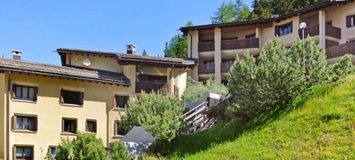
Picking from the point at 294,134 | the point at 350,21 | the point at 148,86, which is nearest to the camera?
the point at 294,134

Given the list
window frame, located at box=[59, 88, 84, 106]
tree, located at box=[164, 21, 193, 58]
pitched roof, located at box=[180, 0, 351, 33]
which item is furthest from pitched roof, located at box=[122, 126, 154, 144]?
tree, located at box=[164, 21, 193, 58]

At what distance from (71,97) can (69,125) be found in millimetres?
1982

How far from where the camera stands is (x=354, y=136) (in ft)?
58.5

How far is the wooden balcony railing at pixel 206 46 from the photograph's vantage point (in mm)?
51688

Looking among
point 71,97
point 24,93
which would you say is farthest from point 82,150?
point 71,97

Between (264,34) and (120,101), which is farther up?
(264,34)

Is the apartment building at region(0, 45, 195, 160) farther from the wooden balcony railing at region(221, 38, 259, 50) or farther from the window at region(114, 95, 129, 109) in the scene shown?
the wooden balcony railing at region(221, 38, 259, 50)

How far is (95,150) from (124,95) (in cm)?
2349

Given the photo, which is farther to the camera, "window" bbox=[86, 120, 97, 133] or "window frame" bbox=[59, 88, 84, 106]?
"window" bbox=[86, 120, 97, 133]

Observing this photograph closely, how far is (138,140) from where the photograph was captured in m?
23.4

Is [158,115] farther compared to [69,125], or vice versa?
[69,125]

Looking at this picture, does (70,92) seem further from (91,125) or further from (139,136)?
(139,136)

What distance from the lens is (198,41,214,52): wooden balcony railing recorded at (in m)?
51.7

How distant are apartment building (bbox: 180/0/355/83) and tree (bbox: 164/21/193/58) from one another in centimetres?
1198
